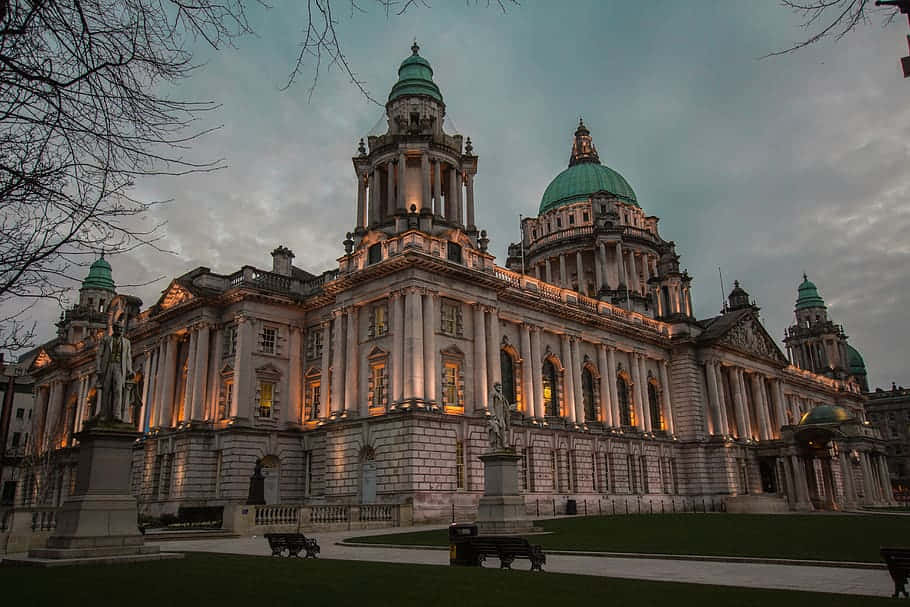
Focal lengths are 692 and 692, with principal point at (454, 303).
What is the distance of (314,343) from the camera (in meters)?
47.1

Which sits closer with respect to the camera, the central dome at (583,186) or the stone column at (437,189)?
the stone column at (437,189)

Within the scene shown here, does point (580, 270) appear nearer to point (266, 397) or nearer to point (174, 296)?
point (266, 397)

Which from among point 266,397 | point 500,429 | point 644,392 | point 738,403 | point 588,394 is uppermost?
point 644,392

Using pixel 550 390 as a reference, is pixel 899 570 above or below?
below

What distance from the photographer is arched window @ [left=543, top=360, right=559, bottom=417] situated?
160 feet

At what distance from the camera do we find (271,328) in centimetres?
4647

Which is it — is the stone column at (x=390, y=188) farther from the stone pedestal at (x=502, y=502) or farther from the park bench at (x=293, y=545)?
the park bench at (x=293, y=545)

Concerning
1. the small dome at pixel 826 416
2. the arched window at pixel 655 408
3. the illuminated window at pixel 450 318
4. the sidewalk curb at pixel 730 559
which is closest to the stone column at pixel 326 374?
the illuminated window at pixel 450 318

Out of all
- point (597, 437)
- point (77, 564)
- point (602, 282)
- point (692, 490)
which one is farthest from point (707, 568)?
point (602, 282)

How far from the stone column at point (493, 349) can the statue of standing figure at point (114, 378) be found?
25398 mm

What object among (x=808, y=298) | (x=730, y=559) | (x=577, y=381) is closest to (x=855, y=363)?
(x=808, y=298)

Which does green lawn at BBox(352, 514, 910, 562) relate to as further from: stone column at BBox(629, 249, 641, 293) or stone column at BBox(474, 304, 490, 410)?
stone column at BBox(629, 249, 641, 293)

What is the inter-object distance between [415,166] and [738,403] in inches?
1428

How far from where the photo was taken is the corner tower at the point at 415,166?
46938 mm
